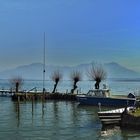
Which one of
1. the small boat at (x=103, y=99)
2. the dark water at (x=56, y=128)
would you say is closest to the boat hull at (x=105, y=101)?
the small boat at (x=103, y=99)

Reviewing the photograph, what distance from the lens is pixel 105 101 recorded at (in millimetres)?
76375

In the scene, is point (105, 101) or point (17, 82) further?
point (17, 82)

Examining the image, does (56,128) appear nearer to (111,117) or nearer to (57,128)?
(57,128)

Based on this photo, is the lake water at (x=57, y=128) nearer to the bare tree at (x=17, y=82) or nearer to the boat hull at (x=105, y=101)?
the boat hull at (x=105, y=101)

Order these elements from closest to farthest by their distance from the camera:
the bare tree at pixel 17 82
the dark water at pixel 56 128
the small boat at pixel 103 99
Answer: the dark water at pixel 56 128
the small boat at pixel 103 99
the bare tree at pixel 17 82

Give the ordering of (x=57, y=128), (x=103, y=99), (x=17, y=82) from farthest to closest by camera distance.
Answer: (x=17, y=82)
(x=103, y=99)
(x=57, y=128)

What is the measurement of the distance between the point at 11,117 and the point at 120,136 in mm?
21221

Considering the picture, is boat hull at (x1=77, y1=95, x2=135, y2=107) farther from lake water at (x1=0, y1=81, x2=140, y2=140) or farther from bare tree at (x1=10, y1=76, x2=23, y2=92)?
bare tree at (x1=10, y1=76, x2=23, y2=92)

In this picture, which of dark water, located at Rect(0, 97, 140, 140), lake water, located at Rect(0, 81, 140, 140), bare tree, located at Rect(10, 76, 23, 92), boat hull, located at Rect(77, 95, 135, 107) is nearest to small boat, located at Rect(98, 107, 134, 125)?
lake water, located at Rect(0, 81, 140, 140)

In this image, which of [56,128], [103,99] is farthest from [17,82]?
[56,128]

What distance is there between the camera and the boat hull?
242 ft

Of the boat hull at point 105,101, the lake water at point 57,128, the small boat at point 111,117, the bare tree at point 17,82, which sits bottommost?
the lake water at point 57,128

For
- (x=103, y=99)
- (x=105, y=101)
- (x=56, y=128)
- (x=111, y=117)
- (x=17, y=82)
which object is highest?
(x=17, y=82)

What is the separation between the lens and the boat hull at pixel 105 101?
7388 cm
